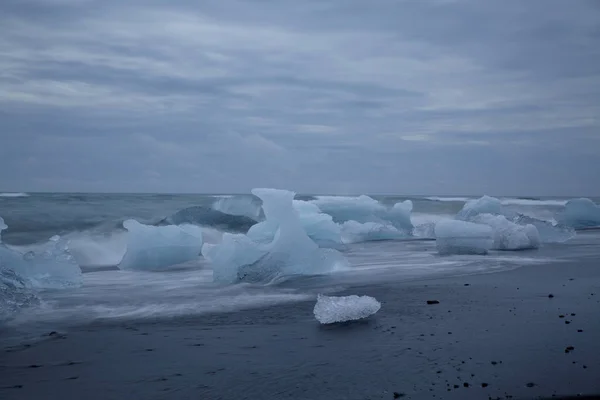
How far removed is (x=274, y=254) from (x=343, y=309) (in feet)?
13.9

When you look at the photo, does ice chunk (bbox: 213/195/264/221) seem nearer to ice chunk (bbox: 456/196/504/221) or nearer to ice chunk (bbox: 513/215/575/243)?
ice chunk (bbox: 456/196/504/221)

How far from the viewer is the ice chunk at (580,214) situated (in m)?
26.7

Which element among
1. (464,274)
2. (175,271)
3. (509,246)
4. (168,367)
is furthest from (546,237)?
(168,367)

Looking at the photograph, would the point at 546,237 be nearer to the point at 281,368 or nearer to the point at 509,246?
the point at 509,246

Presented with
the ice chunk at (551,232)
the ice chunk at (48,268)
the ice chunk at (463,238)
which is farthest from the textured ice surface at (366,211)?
the ice chunk at (48,268)

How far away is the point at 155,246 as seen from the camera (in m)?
13.5

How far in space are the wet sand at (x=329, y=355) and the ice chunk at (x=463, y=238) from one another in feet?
22.5

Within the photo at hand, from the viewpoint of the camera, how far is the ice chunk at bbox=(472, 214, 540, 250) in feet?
54.3

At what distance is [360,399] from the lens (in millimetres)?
4492

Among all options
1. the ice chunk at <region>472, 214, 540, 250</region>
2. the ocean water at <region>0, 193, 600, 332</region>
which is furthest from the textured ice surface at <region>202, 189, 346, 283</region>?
the ice chunk at <region>472, 214, 540, 250</region>

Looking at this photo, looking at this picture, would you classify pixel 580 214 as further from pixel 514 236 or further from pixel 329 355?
pixel 329 355

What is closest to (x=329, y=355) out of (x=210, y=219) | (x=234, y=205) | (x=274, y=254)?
(x=274, y=254)

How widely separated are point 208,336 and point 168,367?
115 centimetres

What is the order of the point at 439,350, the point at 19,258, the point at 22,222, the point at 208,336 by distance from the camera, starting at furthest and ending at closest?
1. the point at 22,222
2. the point at 19,258
3. the point at 208,336
4. the point at 439,350
